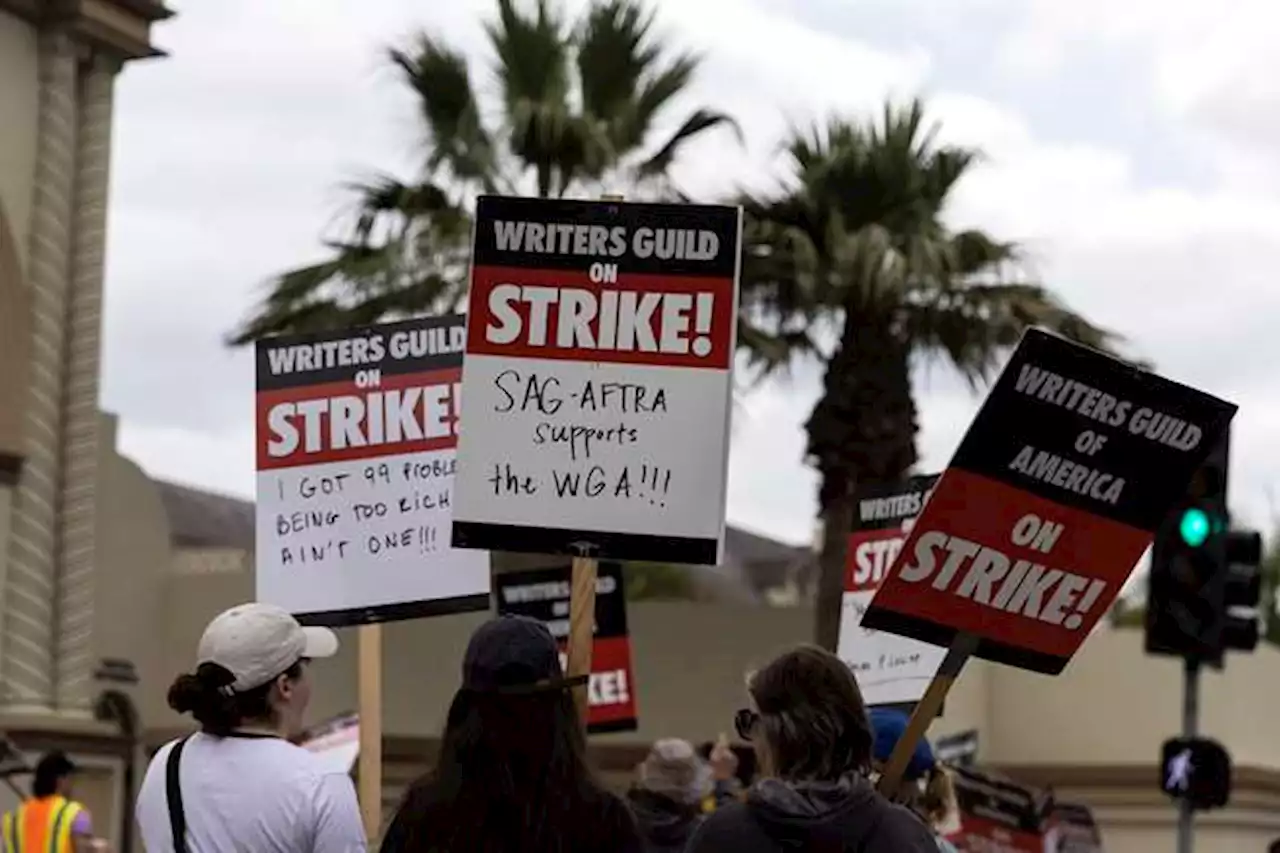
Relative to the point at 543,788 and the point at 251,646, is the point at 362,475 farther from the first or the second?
the point at 543,788

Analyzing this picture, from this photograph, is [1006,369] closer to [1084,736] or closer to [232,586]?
[232,586]

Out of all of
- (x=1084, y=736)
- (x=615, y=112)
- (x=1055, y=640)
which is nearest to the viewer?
(x=1055, y=640)

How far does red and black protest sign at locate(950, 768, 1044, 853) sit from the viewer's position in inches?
587

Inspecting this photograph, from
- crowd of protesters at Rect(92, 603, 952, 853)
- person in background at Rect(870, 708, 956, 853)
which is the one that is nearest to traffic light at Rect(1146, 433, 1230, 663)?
person in background at Rect(870, 708, 956, 853)

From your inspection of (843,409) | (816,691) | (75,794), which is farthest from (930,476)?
(843,409)

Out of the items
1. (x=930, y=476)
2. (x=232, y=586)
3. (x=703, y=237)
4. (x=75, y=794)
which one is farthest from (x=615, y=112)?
(x=703, y=237)

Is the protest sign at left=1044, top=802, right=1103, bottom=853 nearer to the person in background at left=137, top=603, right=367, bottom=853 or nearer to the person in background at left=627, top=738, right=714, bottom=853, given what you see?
the person in background at left=627, top=738, right=714, bottom=853

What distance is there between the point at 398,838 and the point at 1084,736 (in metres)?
21.6

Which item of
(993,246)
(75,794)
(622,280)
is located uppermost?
(993,246)

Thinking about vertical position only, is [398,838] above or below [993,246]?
below

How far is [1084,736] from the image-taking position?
2561 cm

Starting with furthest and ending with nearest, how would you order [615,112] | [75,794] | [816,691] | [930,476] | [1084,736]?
1. [1084,736]
2. [615,112]
3. [75,794]
4. [930,476]
5. [816,691]

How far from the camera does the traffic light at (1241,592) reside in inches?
613

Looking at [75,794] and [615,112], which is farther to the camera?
[615,112]
